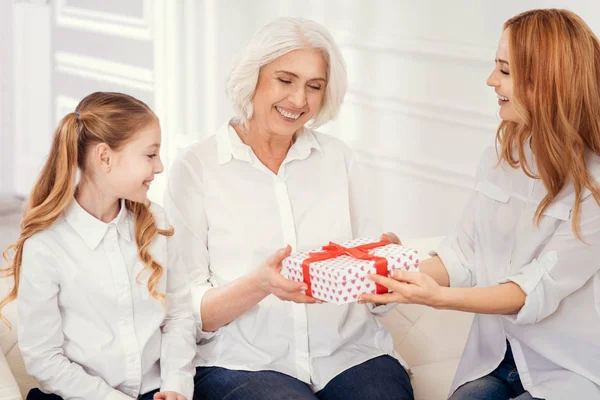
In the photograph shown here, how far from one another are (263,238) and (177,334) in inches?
13.5

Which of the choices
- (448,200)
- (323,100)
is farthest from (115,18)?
(323,100)

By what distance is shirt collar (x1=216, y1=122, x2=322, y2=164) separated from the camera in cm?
212

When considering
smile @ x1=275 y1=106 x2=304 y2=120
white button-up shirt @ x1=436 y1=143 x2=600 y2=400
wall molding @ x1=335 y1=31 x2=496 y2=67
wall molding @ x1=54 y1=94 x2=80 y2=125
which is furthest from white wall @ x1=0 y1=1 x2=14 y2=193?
white button-up shirt @ x1=436 y1=143 x2=600 y2=400

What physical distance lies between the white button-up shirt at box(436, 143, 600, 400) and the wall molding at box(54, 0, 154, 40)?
2.95 m

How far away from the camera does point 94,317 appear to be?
71.2 inches

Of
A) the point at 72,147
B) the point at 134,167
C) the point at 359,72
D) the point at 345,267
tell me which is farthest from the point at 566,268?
the point at 359,72

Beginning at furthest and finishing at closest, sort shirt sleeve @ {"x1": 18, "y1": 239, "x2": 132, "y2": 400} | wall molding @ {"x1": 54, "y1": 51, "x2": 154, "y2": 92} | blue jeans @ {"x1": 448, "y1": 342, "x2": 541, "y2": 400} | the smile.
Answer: wall molding @ {"x1": 54, "y1": 51, "x2": 154, "y2": 92}, the smile, blue jeans @ {"x1": 448, "y1": 342, "x2": 541, "y2": 400}, shirt sleeve @ {"x1": 18, "y1": 239, "x2": 132, "y2": 400}

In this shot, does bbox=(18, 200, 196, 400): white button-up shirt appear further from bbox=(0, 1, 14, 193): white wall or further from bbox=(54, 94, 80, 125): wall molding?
bbox=(0, 1, 14, 193): white wall

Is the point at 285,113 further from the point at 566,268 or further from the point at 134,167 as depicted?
the point at 566,268

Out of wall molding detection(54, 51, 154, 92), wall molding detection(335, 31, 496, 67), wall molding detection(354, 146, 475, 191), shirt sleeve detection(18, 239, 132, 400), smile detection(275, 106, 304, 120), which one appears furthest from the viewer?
wall molding detection(54, 51, 154, 92)

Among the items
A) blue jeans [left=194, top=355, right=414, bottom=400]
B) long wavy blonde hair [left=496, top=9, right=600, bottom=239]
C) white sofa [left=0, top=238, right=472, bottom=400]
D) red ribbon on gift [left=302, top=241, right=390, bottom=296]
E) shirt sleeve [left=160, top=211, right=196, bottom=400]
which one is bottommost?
white sofa [left=0, top=238, right=472, bottom=400]

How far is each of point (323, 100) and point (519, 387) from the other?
0.89 metres

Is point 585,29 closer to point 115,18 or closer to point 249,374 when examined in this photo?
point 249,374

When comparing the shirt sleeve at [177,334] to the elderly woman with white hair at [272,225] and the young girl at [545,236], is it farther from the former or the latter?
the young girl at [545,236]
